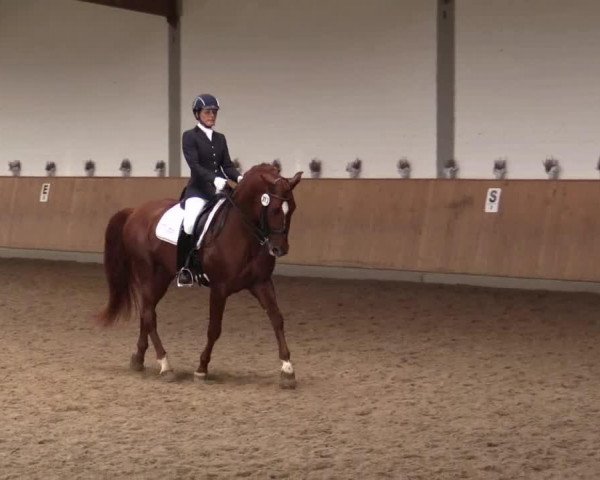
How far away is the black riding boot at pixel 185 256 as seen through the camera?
261 inches

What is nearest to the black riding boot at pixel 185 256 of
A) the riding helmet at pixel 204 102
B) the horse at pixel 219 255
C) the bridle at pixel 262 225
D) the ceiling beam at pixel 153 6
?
the horse at pixel 219 255

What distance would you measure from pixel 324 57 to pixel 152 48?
3088mm

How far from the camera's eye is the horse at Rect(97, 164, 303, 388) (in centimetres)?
609

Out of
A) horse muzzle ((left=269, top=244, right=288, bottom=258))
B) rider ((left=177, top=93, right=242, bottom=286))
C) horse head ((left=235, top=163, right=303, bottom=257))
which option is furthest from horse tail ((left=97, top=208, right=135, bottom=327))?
horse muzzle ((left=269, top=244, right=288, bottom=258))

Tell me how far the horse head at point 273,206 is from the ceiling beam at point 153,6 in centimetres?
829

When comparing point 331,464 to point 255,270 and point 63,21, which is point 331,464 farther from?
point 63,21

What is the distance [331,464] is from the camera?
4469mm

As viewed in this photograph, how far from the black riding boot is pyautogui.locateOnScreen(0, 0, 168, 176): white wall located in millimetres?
8112

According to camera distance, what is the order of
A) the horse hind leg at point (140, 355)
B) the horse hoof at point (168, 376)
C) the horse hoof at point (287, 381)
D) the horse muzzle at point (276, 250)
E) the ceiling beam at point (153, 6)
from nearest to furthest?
the horse muzzle at point (276, 250)
the horse hoof at point (287, 381)
the horse hoof at point (168, 376)
the horse hind leg at point (140, 355)
the ceiling beam at point (153, 6)

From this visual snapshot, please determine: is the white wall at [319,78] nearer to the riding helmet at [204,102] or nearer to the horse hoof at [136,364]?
the riding helmet at [204,102]

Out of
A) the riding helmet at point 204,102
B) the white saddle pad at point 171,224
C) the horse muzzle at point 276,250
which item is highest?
the riding helmet at point 204,102

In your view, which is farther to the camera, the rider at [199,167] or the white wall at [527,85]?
the white wall at [527,85]

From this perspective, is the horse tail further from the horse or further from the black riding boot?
the black riding boot

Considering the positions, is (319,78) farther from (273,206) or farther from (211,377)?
(273,206)
